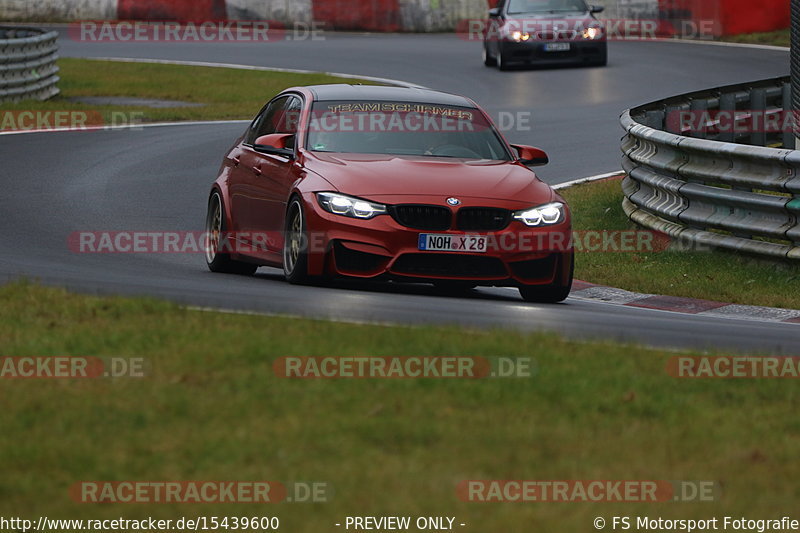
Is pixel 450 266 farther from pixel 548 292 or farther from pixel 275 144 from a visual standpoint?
pixel 275 144

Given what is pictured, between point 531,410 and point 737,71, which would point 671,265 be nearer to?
point 531,410

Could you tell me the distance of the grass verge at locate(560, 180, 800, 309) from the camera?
12.3 meters

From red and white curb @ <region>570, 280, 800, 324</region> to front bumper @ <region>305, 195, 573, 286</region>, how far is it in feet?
5.42

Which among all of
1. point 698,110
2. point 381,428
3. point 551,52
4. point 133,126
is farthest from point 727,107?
point 381,428

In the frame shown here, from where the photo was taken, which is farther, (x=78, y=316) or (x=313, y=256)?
(x=313, y=256)

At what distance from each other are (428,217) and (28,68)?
58.5ft

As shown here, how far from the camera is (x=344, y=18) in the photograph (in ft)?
137

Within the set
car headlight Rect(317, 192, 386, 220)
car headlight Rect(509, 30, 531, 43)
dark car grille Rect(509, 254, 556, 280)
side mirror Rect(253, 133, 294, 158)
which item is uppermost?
side mirror Rect(253, 133, 294, 158)

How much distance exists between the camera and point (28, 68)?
2694 cm

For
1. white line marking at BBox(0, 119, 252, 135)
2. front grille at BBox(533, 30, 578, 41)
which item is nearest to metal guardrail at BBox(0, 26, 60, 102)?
white line marking at BBox(0, 119, 252, 135)

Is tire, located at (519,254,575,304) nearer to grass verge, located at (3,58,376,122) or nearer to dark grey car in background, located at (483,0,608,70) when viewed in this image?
grass verge, located at (3,58,376,122)

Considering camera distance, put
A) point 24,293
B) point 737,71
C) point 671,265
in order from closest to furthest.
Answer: point 24,293, point 671,265, point 737,71

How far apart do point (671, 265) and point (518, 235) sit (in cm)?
309

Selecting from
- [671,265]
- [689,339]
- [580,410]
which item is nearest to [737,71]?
[671,265]
